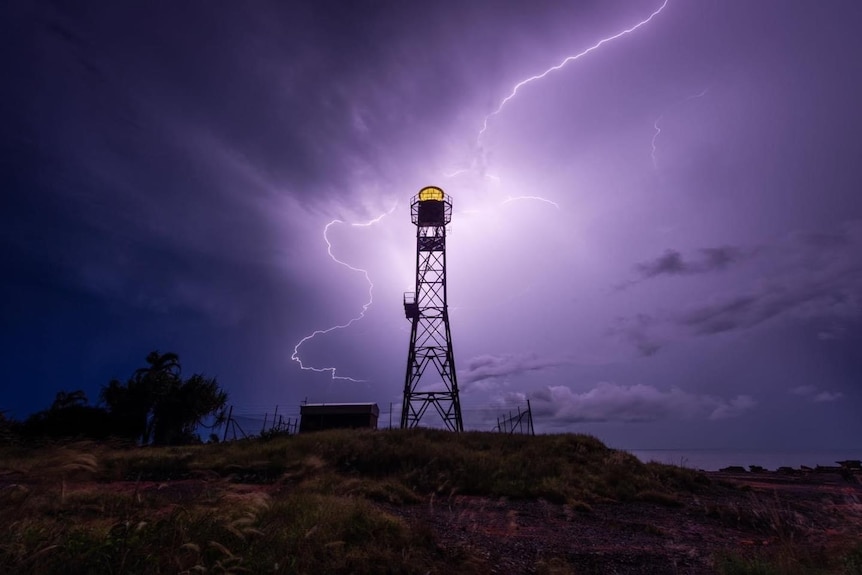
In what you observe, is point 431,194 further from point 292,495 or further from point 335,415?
point 292,495

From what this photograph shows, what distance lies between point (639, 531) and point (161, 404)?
33019 millimetres

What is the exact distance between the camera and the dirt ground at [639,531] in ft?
19.1

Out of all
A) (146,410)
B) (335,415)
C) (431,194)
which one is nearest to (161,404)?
(146,410)

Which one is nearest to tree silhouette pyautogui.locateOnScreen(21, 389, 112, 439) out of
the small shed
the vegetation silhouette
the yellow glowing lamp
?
the vegetation silhouette

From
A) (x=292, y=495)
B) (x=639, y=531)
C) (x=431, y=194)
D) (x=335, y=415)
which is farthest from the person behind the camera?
(x=431, y=194)

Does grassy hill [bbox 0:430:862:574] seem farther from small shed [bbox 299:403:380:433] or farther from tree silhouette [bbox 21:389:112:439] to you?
tree silhouette [bbox 21:389:112:439]

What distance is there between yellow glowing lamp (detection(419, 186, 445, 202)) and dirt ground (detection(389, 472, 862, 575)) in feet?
70.5

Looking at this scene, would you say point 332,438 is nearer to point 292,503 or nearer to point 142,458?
point 142,458

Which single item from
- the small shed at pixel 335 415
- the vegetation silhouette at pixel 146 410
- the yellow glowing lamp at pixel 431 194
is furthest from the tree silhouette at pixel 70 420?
the yellow glowing lamp at pixel 431 194

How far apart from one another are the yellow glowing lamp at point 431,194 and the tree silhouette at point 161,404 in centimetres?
2154

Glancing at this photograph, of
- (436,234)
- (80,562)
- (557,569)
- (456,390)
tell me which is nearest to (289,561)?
(80,562)

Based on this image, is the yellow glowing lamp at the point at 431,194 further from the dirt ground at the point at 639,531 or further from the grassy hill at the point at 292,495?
the dirt ground at the point at 639,531

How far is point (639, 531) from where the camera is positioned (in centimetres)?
790

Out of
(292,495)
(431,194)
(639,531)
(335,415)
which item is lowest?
(639,531)
